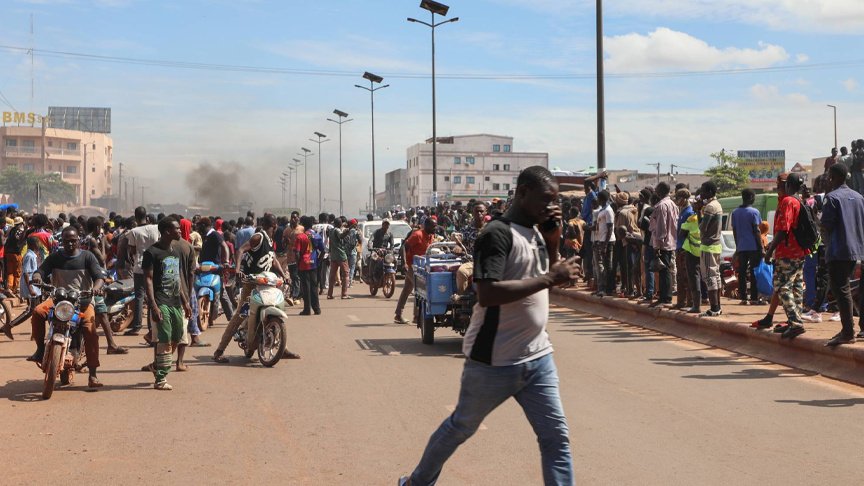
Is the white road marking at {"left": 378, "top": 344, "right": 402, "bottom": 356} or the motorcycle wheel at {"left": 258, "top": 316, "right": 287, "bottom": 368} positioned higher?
the motorcycle wheel at {"left": 258, "top": 316, "right": 287, "bottom": 368}

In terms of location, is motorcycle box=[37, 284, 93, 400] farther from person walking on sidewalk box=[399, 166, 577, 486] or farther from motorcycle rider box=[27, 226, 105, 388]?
person walking on sidewalk box=[399, 166, 577, 486]

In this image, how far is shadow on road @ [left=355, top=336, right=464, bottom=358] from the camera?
12961mm

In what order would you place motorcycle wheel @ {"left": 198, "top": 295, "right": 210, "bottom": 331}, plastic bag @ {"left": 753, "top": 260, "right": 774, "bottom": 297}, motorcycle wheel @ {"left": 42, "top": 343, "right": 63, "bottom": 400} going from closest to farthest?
motorcycle wheel @ {"left": 42, "top": 343, "right": 63, "bottom": 400} → motorcycle wheel @ {"left": 198, "top": 295, "right": 210, "bottom": 331} → plastic bag @ {"left": 753, "top": 260, "right": 774, "bottom": 297}

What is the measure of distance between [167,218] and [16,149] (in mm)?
155591

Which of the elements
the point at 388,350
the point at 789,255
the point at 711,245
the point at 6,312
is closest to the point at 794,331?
the point at 789,255

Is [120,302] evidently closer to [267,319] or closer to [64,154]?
[267,319]

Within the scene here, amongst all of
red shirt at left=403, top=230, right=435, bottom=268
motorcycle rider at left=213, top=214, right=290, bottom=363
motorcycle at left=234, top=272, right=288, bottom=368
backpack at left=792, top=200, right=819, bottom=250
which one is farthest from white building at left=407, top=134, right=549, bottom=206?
backpack at left=792, top=200, right=819, bottom=250

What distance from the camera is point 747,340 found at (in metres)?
12.4

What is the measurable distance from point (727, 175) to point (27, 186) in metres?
97.5

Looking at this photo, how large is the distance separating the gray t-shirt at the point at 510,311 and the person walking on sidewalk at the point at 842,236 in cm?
646

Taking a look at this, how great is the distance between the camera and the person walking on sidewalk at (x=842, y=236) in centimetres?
1027

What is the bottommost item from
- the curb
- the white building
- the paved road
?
the paved road

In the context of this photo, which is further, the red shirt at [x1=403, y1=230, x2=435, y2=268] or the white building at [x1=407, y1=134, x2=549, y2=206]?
the white building at [x1=407, y1=134, x2=549, y2=206]

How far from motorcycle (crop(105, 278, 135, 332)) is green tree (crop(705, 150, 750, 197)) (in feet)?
217
